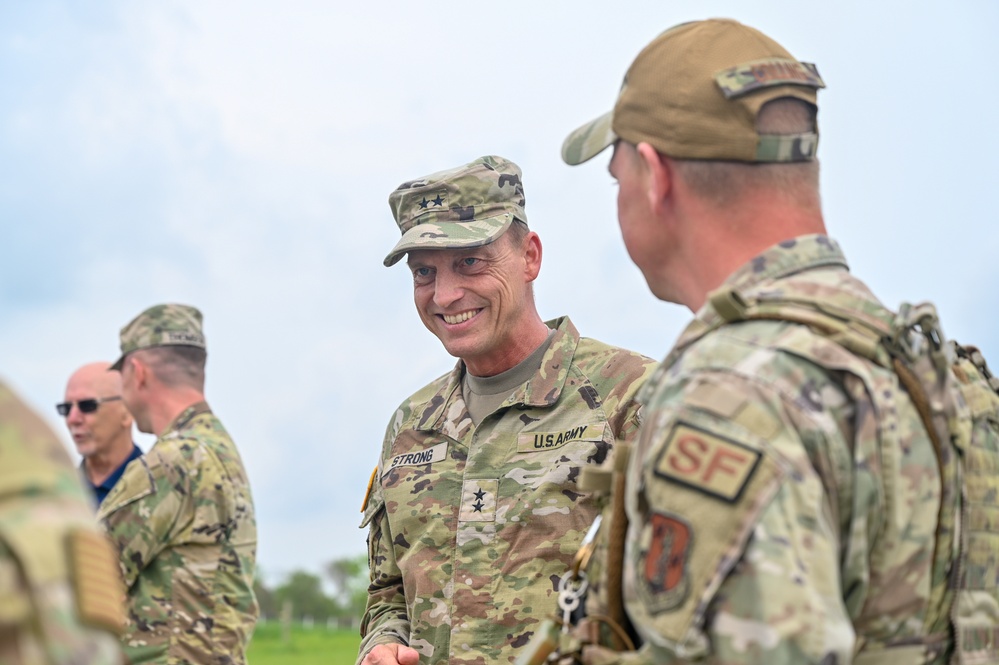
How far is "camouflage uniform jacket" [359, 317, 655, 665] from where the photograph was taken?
12.2 ft

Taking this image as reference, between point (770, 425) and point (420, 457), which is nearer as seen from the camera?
point (770, 425)

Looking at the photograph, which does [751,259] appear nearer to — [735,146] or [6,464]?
[735,146]

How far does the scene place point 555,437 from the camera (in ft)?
12.8

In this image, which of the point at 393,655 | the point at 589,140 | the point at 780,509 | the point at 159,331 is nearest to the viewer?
the point at 780,509

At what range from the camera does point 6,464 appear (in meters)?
1.55

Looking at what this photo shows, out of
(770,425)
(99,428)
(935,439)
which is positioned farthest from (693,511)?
(99,428)

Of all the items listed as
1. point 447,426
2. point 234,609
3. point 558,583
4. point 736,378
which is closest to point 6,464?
point 736,378

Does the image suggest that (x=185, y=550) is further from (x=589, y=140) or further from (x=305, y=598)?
(x=305, y=598)

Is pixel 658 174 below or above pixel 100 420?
above

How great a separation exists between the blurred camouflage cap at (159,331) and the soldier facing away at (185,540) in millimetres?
326

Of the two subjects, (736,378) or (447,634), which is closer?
(736,378)

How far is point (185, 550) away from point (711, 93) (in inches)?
155

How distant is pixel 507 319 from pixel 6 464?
272 centimetres

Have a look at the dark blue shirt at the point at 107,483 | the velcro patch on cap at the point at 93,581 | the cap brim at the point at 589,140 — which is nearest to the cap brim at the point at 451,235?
the cap brim at the point at 589,140
